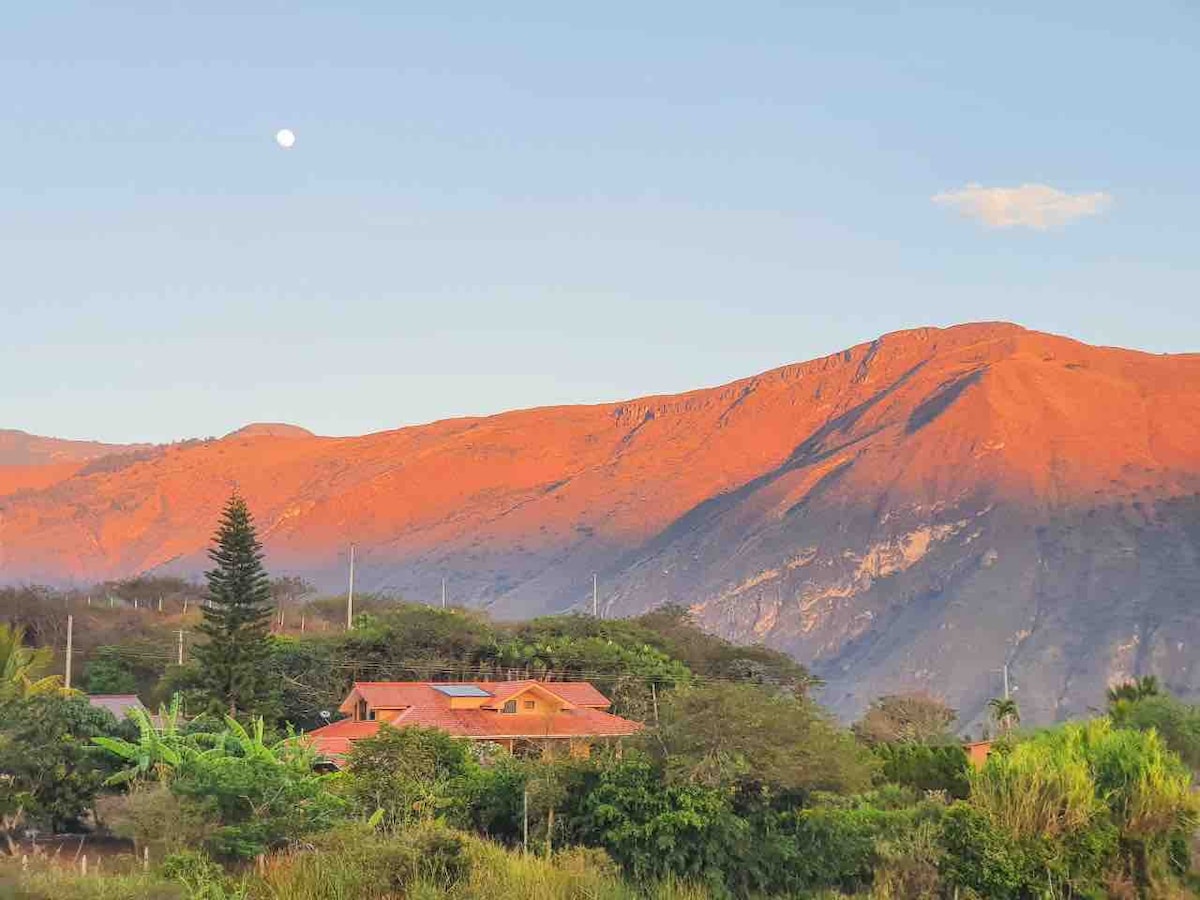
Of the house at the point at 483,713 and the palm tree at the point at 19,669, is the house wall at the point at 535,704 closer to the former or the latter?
the house at the point at 483,713

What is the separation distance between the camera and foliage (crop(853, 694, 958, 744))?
62.2 meters

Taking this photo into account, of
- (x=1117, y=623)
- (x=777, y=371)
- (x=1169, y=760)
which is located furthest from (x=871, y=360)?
(x=1169, y=760)

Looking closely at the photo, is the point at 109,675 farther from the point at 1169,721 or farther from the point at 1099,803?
the point at 1099,803

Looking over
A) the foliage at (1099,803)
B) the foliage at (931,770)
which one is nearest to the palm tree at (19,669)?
the foliage at (931,770)

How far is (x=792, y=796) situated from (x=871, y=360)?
16069cm

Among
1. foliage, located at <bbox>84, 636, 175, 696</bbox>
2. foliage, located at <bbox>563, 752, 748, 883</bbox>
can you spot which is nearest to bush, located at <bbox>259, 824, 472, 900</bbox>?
foliage, located at <bbox>563, 752, 748, 883</bbox>

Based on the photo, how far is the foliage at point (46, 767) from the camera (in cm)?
3191

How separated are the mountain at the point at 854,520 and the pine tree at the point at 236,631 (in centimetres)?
6702

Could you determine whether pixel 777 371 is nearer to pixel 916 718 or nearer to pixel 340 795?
pixel 916 718

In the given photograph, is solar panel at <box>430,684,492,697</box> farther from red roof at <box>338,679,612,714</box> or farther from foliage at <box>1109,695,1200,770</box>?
foliage at <box>1109,695,1200,770</box>

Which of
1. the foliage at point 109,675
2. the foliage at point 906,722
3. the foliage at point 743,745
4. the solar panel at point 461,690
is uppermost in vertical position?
the foliage at point 743,745

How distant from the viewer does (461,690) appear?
51281mm

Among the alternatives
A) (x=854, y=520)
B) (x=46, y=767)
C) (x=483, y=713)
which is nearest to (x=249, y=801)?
(x=46, y=767)

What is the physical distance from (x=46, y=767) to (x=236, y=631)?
14.4 m
